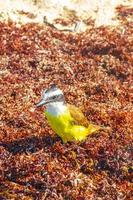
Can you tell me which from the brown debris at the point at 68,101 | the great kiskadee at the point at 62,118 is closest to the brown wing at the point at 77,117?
the great kiskadee at the point at 62,118

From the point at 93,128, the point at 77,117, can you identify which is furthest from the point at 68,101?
the point at 77,117

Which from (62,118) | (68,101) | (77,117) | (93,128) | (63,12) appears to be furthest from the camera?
(63,12)

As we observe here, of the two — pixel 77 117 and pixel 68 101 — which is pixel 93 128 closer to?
pixel 77 117

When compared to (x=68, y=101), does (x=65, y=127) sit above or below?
below

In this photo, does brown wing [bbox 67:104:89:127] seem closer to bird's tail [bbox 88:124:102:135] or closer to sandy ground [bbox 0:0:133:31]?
bird's tail [bbox 88:124:102:135]

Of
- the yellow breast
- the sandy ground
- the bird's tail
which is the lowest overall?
the yellow breast

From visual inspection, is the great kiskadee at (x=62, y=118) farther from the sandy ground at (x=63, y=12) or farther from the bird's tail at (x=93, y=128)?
the sandy ground at (x=63, y=12)

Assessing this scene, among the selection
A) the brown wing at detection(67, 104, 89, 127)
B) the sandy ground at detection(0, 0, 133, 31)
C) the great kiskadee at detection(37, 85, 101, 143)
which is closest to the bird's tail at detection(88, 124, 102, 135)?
the great kiskadee at detection(37, 85, 101, 143)
